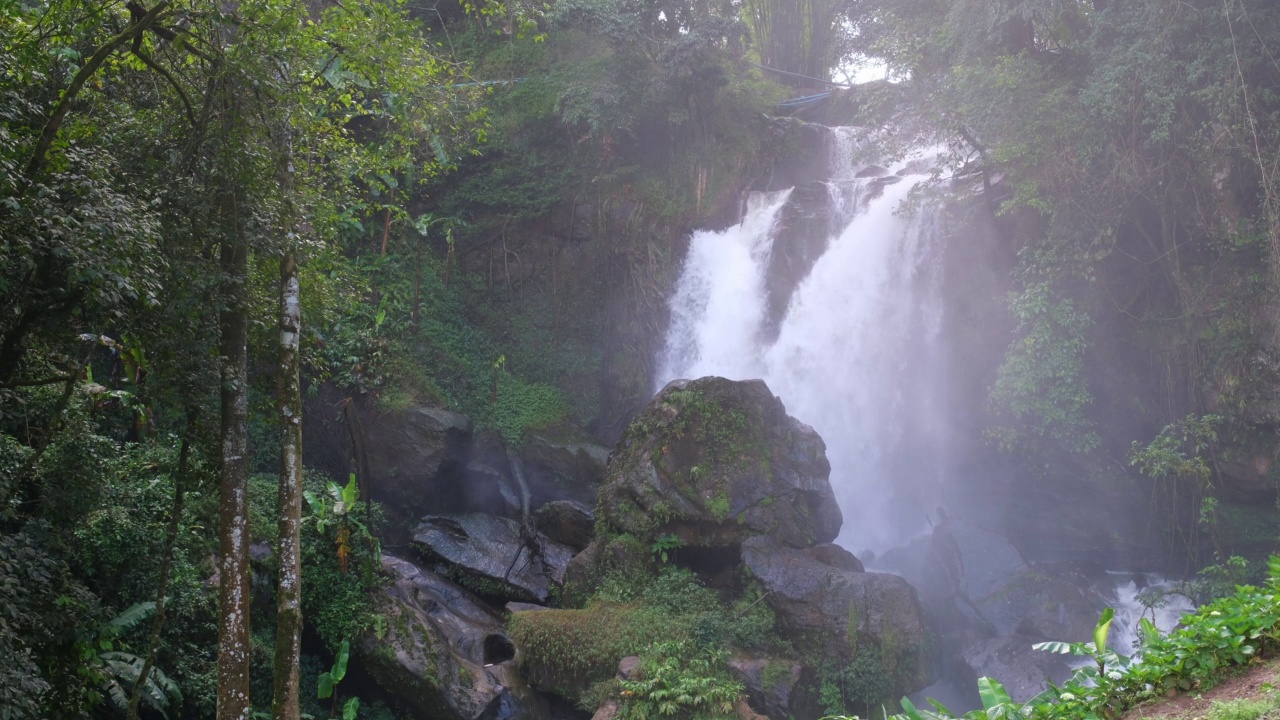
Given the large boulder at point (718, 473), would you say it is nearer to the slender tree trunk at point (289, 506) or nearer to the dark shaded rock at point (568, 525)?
the dark shaded rock at point (568, 525)

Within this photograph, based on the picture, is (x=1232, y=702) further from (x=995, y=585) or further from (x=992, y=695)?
(x=995, y=585)

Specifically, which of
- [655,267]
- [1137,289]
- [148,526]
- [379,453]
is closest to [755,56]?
[655,267]

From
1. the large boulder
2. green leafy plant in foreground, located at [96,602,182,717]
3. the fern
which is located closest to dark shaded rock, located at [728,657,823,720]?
the large boulder

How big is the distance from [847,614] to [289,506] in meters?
7.17

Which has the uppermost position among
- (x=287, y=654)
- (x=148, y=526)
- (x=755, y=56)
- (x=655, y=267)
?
(x=755, y=56)

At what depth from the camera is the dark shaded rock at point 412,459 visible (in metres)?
15.4

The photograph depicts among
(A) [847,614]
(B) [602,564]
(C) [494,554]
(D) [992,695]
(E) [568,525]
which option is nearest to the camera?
(D) [992,695]

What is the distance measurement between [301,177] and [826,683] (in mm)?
8464

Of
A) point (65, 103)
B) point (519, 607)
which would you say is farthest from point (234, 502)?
point (519, 607)

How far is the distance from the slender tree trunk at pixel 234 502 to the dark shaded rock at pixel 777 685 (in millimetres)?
5708

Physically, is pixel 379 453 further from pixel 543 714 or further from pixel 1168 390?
pixel 1168 390

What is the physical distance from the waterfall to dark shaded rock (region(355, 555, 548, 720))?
761 cm

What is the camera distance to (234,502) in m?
6.68

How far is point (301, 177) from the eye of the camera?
8148mm
